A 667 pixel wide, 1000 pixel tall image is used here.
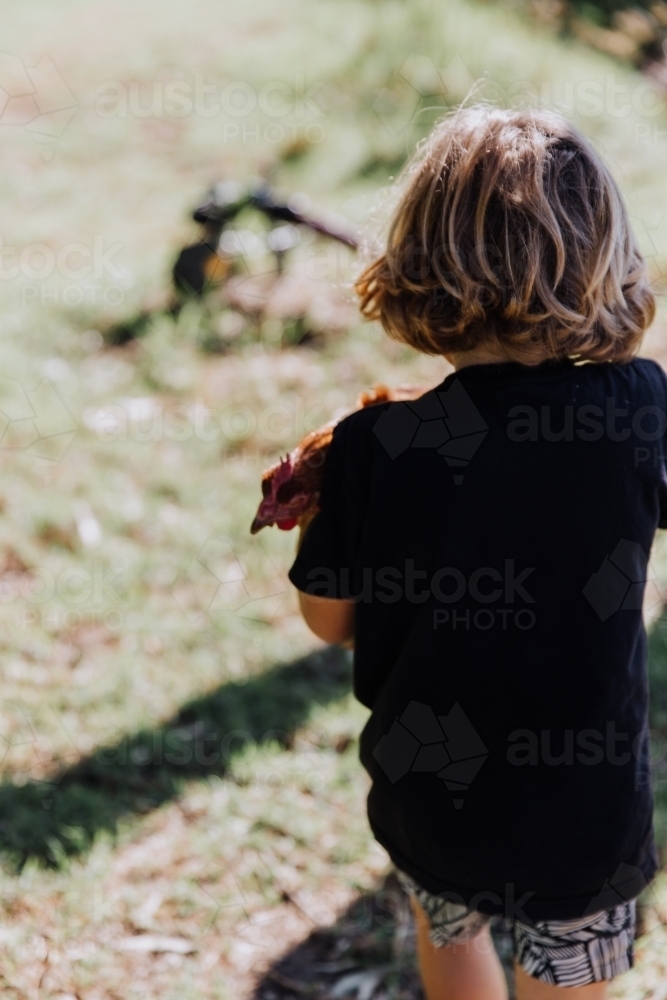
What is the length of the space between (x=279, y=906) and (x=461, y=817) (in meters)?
1.04

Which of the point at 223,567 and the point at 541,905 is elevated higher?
the point at 541,905

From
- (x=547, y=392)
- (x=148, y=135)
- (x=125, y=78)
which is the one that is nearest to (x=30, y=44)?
(x=125, y=78)

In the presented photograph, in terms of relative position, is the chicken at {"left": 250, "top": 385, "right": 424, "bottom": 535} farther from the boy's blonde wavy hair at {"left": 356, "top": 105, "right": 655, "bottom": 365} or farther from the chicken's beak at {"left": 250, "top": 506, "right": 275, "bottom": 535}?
the boy's blonde wavy hair at {"left": 356, "top": 105, "right": 655, "bottom": 365}

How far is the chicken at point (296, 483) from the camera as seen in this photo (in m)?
1.41

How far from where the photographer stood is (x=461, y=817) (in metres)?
1.40

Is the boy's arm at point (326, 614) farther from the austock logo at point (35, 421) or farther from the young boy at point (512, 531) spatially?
the austock logo at point (35, 421)

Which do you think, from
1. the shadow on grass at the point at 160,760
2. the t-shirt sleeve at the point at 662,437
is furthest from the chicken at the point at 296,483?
the shadow on grass at the point at 160,760

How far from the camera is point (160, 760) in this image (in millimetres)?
2586

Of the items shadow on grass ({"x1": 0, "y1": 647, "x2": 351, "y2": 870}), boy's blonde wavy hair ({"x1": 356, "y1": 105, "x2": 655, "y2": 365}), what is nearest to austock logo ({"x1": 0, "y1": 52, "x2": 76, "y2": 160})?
shadow on grass ({"x1": 0, "y1": 647, "x2": 351, "y2": 870})

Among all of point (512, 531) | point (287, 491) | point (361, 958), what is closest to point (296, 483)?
point (287, 491)

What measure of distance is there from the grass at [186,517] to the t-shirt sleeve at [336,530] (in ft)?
1.56

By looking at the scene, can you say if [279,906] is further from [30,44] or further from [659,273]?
[30,44]

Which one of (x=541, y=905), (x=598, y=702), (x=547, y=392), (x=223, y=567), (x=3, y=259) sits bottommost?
(x=3, y=259)

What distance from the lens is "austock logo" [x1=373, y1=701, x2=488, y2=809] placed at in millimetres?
1358
